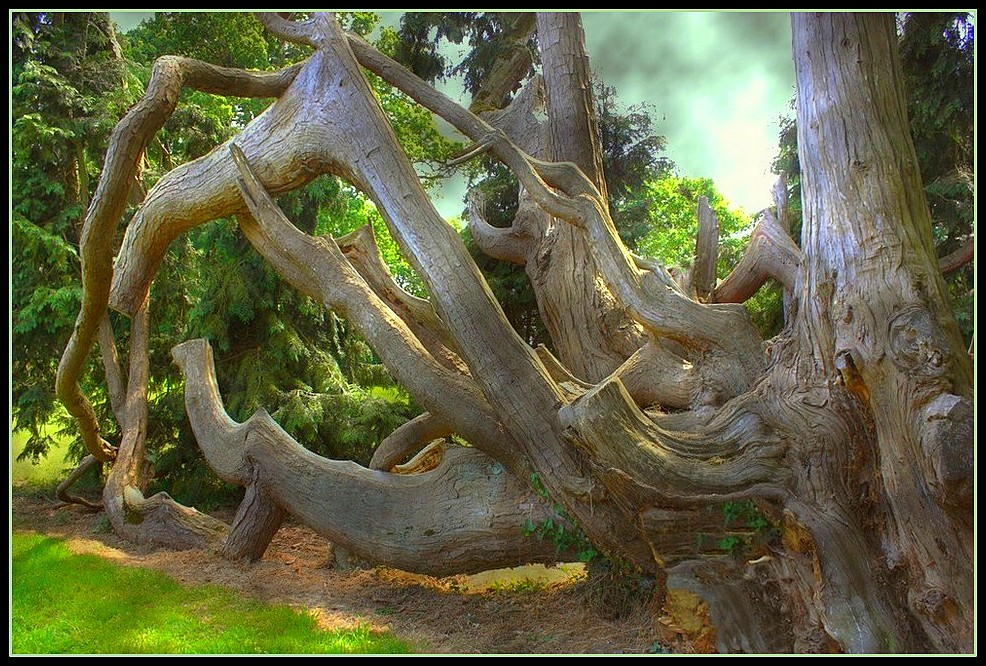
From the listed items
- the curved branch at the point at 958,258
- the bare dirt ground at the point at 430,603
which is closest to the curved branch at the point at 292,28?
the bare dirt ground at the point at 430,603

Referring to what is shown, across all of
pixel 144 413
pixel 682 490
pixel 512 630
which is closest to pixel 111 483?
pixel 144 413

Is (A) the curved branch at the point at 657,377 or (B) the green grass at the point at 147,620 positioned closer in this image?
(B) the green grass at the point at 147,620

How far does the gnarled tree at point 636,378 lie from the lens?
3.52 meters

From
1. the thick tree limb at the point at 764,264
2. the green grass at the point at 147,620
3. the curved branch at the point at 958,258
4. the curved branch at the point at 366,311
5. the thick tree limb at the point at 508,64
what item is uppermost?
the thick tree limb at the point at 508,64

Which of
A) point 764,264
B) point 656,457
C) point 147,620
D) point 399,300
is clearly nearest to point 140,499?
point 147,620

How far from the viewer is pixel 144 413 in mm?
7043

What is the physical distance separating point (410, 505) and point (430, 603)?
0.65 meters

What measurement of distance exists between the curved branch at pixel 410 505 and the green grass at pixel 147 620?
0.60 meters

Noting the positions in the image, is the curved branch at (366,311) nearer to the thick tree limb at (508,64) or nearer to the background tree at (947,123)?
the background tree at (947,123)

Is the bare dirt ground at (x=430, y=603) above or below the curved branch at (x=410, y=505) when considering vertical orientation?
below

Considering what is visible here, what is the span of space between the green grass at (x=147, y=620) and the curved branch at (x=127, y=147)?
2.10 m

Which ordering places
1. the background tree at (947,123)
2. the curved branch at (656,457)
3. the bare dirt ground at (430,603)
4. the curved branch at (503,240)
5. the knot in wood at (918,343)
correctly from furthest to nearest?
the curved branch at (503,240)
the background tree at (947,123)
the bare dirt ground at (430,603)
the curved branch at (656,457)
the knot in wood at (918,343)

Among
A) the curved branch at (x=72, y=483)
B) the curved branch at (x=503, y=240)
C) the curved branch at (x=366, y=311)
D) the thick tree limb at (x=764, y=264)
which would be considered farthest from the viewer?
the curved branch at (x=72, y=483)

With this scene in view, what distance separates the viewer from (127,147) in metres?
5.26
